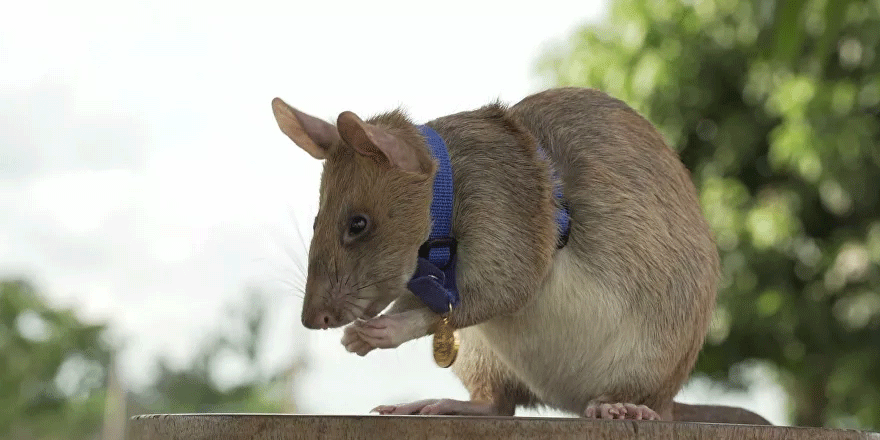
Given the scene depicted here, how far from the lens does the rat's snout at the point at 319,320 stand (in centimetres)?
268

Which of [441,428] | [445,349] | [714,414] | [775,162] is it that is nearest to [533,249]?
[445,349]

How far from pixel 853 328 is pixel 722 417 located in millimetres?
11450

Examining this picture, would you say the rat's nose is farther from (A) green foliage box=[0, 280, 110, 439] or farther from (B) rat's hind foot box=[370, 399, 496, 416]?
(A) green foliage box=[0, 280, 110, 439]

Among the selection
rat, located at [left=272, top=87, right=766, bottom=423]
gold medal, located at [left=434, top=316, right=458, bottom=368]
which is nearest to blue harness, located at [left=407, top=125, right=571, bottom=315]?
rat, located at [left=272, top=87, right=766, bottom=423]

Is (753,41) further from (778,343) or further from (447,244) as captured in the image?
(447,244)

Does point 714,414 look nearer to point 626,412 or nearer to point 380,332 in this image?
point 626,412

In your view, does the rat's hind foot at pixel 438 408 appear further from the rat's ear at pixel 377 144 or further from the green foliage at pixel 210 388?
the green foliage at pixel 210 388

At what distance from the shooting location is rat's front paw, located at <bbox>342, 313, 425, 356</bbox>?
2.64 metres

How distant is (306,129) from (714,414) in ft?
5.03

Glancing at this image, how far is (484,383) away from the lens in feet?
10.8

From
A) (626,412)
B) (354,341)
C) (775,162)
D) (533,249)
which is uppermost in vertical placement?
(775,162)

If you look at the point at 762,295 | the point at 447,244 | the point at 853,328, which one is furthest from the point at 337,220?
the point at 853,328

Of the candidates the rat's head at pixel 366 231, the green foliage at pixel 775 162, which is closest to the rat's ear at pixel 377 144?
the rat's head at pixel 366 231

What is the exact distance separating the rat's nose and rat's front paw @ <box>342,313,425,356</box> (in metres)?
0.05
